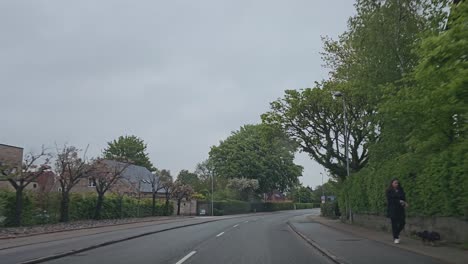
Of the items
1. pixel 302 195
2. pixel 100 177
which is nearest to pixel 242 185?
pixel 100 177

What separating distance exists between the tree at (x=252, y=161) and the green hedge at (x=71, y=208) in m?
A: 29.2

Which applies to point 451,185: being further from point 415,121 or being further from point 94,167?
point 94,167

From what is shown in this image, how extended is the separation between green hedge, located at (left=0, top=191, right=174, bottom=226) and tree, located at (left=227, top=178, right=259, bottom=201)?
25.4 m

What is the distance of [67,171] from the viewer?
108 ft

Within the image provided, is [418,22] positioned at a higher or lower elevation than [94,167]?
higher

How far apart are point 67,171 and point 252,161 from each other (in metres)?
46.8

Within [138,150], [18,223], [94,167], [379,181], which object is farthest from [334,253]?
[138,150]

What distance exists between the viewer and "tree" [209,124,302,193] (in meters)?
77.1

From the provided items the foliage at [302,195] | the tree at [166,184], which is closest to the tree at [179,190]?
the tree at [166,184]

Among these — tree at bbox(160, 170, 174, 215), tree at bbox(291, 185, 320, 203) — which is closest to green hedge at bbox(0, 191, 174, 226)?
tree at bbox(160, 170, 174, 215)

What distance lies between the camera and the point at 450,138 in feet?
50.8

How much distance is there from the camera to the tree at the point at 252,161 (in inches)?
3036

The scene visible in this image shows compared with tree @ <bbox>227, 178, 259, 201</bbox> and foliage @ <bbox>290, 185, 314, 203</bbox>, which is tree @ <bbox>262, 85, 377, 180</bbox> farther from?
foliage @ <bbox>290, 185, 314, 203</bbox>

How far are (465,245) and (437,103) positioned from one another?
12.6ft
